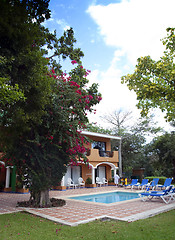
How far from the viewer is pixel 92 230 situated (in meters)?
5.68

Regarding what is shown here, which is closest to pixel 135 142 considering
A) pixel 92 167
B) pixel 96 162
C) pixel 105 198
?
pixel 96 162

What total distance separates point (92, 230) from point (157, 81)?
679cm

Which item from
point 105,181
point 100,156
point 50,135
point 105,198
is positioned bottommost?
point 105,198

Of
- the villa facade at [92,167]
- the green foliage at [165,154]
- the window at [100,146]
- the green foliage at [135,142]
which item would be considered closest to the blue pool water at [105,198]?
the villa facade at [92,167]

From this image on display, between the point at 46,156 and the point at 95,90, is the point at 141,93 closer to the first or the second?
the point at 95,90

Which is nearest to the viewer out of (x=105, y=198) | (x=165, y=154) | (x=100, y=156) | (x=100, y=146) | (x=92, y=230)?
(x=92, y=230)

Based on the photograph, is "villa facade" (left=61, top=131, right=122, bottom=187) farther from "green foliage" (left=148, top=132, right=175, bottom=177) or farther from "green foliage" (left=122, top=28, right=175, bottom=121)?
"green foliage" (left=122, top=28, right=175, bottom=121)

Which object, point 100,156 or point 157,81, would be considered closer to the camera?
point 157,81

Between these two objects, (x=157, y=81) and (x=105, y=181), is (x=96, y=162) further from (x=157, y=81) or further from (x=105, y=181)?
(x=157, y=81)

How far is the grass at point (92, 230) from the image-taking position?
5117mm

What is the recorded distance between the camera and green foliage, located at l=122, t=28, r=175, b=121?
9.38 m

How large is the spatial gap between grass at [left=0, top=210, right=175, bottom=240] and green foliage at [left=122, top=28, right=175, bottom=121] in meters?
5.14

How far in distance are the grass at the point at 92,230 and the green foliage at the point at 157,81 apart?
5.14 meters

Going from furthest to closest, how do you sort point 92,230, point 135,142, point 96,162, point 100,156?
point 135,142, point 100,156, point 96,162, point 92,230
